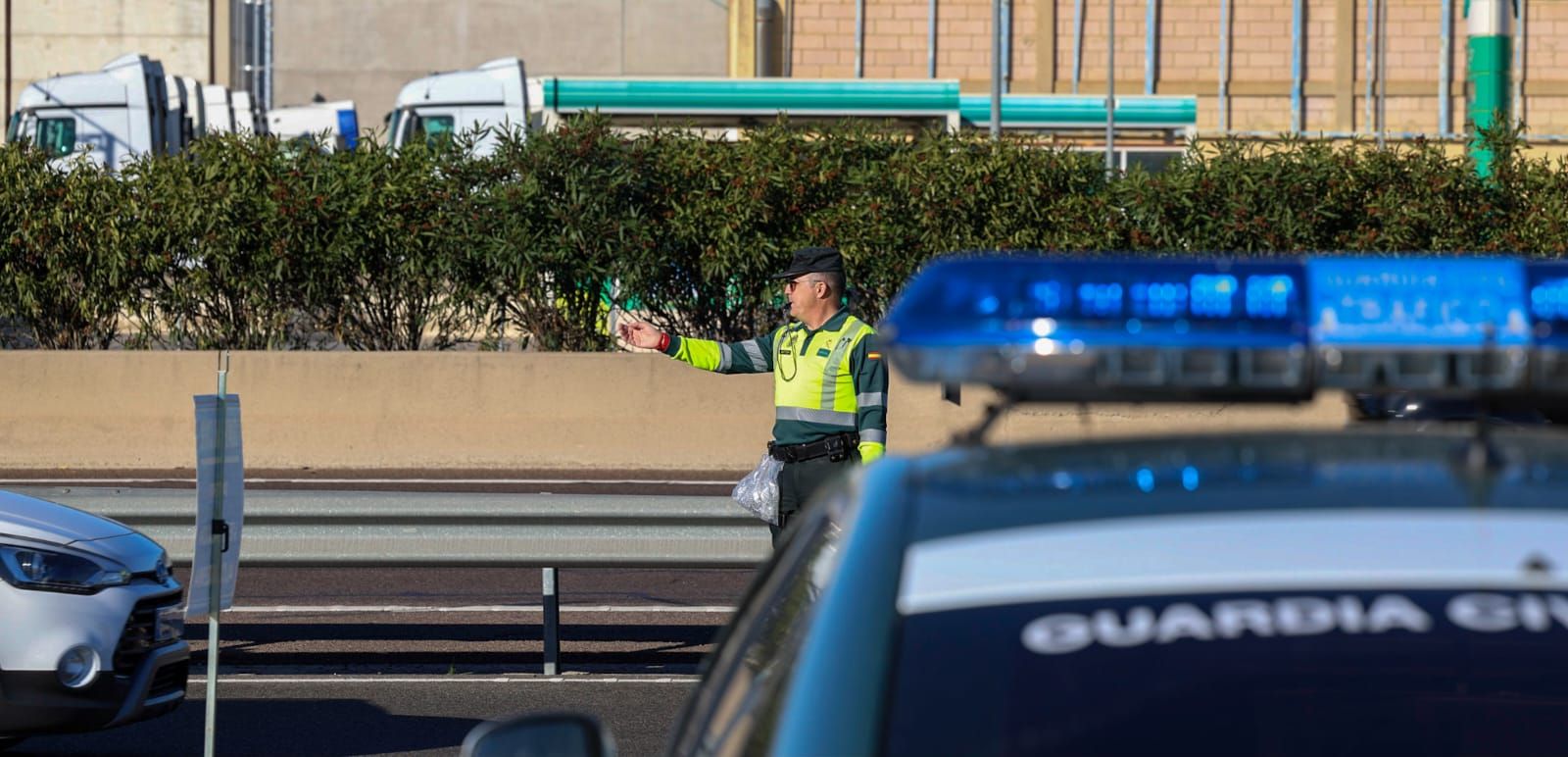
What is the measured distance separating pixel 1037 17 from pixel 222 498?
40.2 metres

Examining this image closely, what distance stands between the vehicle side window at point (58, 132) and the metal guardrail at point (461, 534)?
2305cm

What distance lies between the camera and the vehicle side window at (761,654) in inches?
95.8

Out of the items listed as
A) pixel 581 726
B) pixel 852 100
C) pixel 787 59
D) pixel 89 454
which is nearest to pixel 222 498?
pixel 581 726

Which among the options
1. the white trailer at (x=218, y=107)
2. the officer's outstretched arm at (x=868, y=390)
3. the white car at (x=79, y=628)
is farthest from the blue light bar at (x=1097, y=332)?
the white trailer at (x=218, y=107)

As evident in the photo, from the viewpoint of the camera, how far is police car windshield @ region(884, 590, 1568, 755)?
2.18m

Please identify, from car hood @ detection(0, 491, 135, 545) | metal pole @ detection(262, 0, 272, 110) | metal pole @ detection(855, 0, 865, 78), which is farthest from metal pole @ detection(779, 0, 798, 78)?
car hood @ detection(0, 491, 135, 545)

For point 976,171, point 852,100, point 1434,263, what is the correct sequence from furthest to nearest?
point 852,100 → point 976,171 → point 1434,263

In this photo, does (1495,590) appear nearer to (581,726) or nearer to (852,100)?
(581,726)

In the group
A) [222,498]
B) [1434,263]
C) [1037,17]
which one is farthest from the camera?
[1037,17]

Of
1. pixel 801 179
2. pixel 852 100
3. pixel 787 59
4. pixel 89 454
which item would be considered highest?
pixel 787 59

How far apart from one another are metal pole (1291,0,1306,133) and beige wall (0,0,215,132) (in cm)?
2559

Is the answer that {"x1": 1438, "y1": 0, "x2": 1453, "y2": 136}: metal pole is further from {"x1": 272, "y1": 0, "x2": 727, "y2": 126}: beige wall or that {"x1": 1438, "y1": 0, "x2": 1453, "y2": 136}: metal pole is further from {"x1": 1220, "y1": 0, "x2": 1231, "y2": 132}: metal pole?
{"x1": 272, "y1": 0, "x2": 727, "y2": 126}: beige wall

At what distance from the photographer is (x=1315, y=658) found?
2.22 m

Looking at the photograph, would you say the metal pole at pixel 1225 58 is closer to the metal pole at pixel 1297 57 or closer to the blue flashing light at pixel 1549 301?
the metal pole at pixel 1297 57
